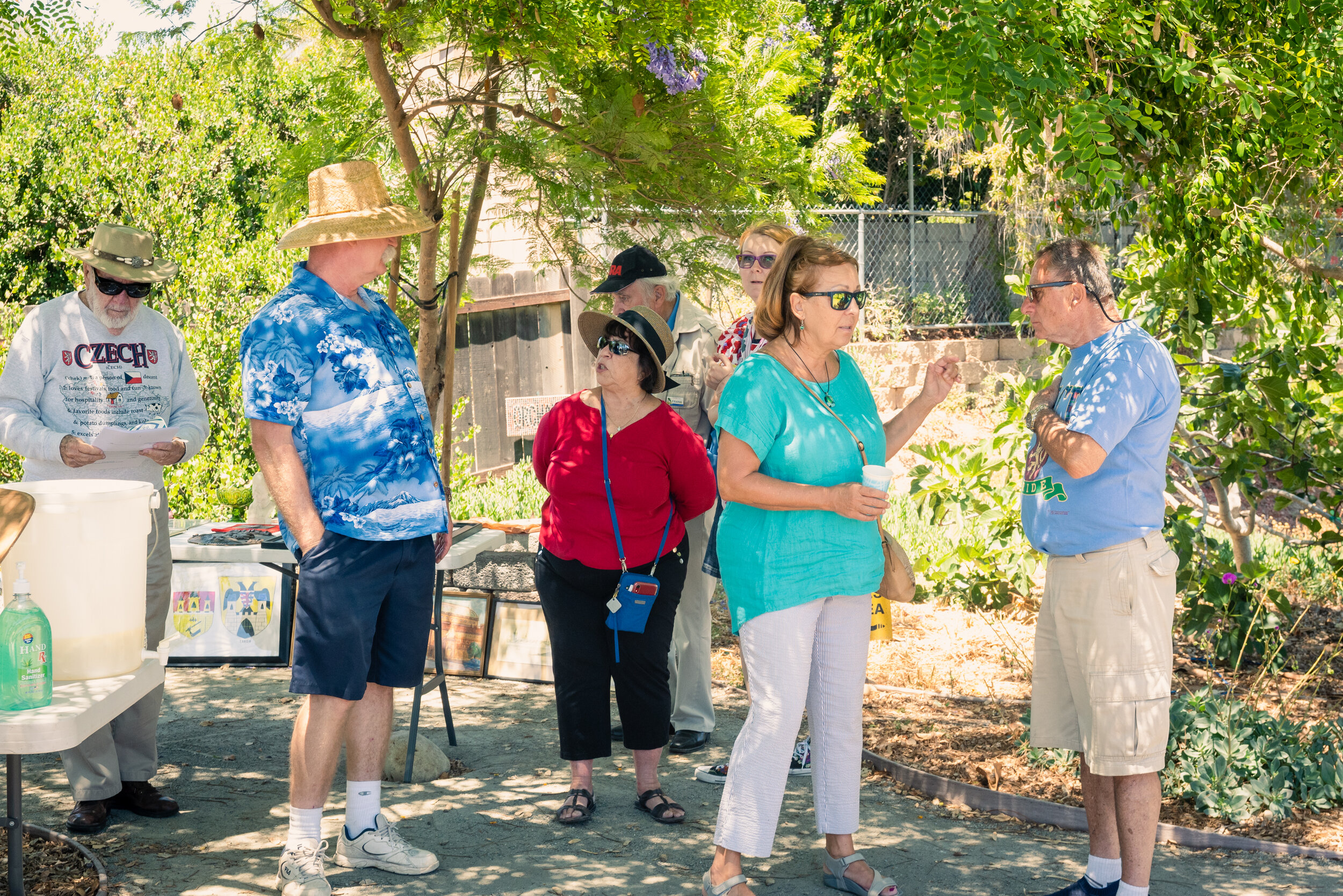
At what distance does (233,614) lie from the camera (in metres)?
6.16

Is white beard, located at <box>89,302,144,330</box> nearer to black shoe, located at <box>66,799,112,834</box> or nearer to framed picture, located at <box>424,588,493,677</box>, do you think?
black shoe, located at <box>66,799,112,834</box>

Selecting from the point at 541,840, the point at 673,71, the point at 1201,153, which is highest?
the point at 673,71

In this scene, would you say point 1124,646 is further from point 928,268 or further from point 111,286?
point 928,268

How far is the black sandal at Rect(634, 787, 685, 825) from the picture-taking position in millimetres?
4023

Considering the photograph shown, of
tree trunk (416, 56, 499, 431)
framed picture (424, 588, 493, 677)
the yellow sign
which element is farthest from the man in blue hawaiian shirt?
framed picture (424, 588, 493, 677)

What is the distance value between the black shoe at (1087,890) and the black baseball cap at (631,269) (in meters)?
2.58

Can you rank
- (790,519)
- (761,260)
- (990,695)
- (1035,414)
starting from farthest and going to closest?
(990,695) < (761,260) < (1035,414) < (790,519)

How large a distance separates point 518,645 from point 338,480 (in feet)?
8.99

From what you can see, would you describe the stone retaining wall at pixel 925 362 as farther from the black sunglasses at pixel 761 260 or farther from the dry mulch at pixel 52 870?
the dry mulch at pixel 52 870

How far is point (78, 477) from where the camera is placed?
3893 mm

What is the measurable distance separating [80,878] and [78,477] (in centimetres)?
127

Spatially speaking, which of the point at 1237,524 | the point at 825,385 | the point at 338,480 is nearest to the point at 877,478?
the point at 825,385

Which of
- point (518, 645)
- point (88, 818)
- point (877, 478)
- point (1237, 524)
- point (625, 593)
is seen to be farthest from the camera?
point (1237, 524)

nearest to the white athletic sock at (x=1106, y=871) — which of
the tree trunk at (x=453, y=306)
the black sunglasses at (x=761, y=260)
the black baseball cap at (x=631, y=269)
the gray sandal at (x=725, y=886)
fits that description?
the gray sandal at (x=725, y=886)
